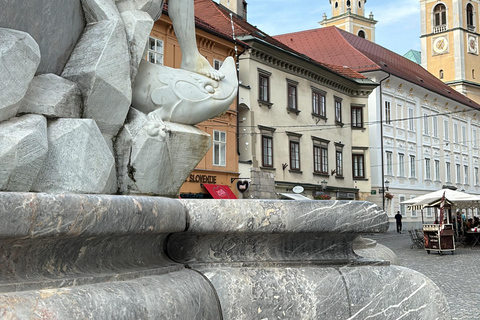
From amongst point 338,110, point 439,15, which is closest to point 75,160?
point 338,110

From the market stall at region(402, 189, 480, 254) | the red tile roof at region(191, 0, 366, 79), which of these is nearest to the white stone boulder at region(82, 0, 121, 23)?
the market stall at region(402, 189, 480, 254)

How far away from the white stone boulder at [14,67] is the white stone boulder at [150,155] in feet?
1.75

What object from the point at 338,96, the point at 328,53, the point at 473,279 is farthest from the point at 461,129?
the point at 473,279

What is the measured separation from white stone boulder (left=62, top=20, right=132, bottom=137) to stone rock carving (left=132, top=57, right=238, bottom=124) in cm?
16

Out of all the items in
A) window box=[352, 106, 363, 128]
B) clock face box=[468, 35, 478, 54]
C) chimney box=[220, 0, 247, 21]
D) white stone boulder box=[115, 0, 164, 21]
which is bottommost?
white stone boulder box=[115, 0, 164, 21]

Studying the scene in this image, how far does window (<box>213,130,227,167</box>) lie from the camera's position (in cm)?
2362

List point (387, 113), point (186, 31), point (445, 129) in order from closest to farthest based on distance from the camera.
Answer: point (186, 31), point (387, 113), point (445, 129)

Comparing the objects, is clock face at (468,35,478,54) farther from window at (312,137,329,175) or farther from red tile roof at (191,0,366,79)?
window at (312,137,329,175)

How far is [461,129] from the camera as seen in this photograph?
48688 mm

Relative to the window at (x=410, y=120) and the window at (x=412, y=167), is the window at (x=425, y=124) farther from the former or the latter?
the window at (x=412, y=167)

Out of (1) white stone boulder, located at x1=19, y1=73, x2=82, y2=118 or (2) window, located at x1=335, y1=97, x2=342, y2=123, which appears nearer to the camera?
(1) white stone boulder, located at x1=19, y1=73, x2=82, y2=118

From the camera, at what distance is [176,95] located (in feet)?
9.76

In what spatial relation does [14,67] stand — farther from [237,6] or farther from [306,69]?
[237,6]

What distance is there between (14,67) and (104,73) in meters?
0.45
